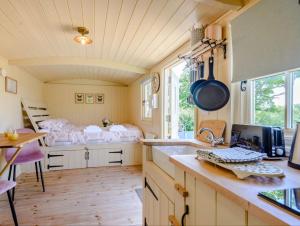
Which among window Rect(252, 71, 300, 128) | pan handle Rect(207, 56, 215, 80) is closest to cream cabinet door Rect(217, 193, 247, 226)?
window Rect(252, 71, 300, 128)

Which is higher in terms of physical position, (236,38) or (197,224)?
(236,38)

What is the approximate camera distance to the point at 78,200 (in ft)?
8.36

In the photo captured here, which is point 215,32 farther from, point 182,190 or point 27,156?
point 27,156

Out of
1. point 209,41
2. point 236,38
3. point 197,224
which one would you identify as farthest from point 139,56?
point 197,224

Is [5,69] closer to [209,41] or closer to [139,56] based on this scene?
[139,56]

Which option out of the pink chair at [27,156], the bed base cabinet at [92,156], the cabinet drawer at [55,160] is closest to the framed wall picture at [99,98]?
the bed base cabinet at [92,156]

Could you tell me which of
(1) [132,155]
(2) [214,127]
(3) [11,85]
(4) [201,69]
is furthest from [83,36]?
(1) [132,155]

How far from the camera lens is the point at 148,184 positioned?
5.69 feet

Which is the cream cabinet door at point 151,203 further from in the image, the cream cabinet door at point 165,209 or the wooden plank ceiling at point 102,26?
the wooden plank ceiling at point 102,26

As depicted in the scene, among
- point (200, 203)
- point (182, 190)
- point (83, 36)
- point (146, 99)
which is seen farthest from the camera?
point (146, 99)

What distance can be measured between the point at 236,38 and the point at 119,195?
2320mm

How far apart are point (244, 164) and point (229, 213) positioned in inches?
11.1

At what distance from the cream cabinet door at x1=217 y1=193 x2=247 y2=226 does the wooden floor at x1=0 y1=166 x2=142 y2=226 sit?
1.57 metres

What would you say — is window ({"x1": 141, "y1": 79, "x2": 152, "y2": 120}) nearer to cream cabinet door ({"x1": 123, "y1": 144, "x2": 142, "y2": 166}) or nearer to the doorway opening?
cream cabinet door ({"x1": 123, "y1": 144, "x2": 142, "y2": 166})
